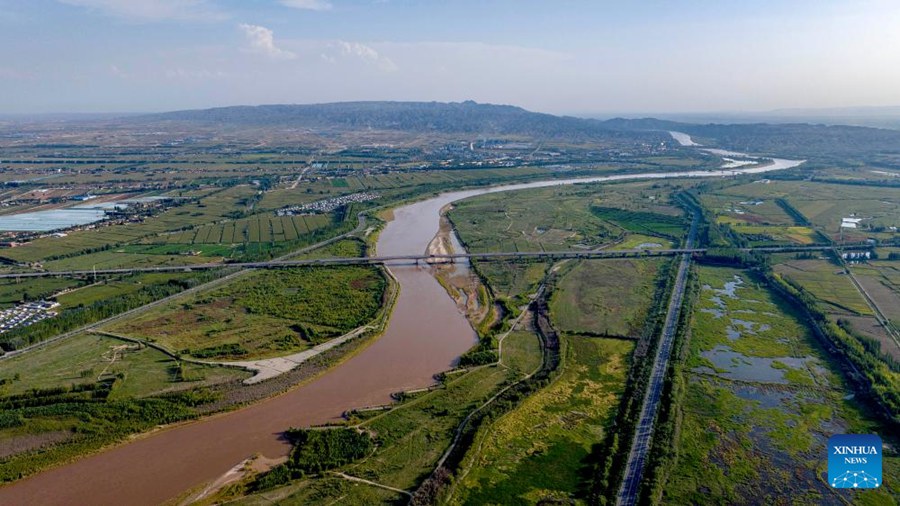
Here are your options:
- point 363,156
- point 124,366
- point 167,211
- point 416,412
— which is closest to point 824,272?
point 416,412

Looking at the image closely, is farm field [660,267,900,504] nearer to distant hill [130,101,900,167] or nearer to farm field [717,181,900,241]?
farm field [717,181,900,241]

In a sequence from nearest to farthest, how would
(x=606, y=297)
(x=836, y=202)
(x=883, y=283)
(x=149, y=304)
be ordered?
(x=149, y=304), (x=606, y=297), (x=883, y=283), (x=836, y=202)

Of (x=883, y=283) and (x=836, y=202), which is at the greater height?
→ (x=836, y=202)

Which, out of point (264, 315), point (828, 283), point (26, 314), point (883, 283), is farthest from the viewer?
point (828, 283)

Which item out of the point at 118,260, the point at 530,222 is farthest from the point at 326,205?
the point at 118,260

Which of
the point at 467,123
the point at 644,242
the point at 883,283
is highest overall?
the point at 467,123

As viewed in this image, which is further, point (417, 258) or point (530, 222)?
point (530, 222)

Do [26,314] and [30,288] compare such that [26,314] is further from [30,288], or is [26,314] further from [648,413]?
[648,413]

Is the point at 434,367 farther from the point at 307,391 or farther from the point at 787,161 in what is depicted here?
the point at 787,161
